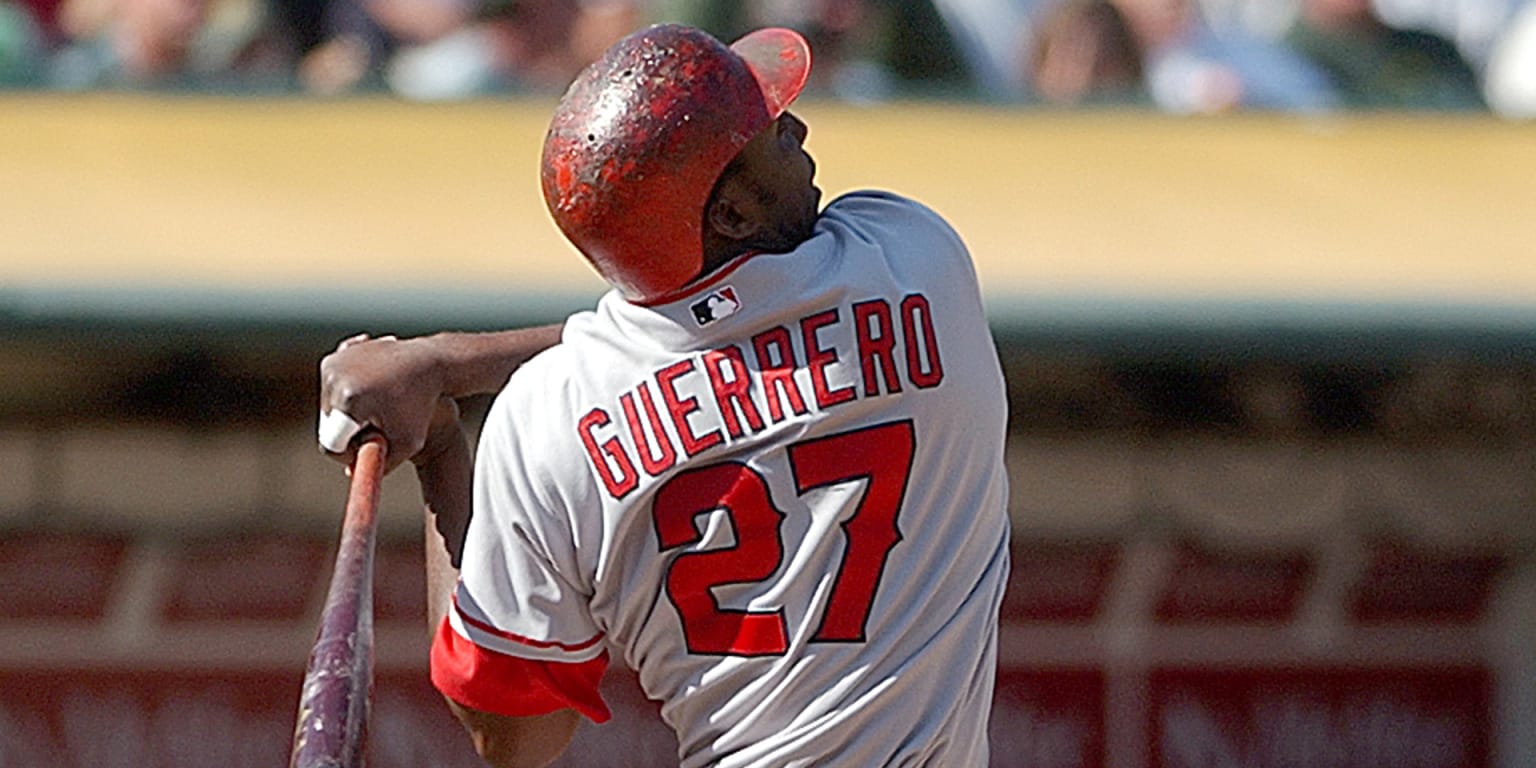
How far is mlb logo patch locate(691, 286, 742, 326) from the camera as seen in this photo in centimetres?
192

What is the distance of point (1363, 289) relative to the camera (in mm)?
4199

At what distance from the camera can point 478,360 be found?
221 centimetres

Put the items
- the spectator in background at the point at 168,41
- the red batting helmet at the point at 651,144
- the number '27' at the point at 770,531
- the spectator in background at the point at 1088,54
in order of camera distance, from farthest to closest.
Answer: the spectator in background at the point at 1088,54 < the spectator in background at the point at 168,41 < the number '27' at the point at 770,531 < the red batting helmet at the point at 651,144

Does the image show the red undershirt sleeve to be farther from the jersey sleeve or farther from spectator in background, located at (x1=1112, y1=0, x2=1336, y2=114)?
spectator in background, located at (x1=1112, y1=0, x2=1336, y2=114)

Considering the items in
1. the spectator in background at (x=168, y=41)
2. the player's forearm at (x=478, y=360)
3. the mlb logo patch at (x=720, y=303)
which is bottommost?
the player's forearm at (x=478, y=360)

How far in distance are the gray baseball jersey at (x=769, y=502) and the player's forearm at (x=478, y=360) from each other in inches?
8.4

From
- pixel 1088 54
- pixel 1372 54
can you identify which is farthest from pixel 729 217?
pixel 1372 54

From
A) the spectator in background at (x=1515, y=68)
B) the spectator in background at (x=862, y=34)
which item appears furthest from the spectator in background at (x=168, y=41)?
the spectator in background at (x=1515, y=68)

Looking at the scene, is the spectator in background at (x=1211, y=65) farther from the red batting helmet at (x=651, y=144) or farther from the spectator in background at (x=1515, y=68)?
the red batting helmet at (x=651, y=144)

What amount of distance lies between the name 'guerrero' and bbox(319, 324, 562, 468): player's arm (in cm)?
30

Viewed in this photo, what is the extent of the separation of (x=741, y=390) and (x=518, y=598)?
0.26m

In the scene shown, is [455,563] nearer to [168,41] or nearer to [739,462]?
[739,462]

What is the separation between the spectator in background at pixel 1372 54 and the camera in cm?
532

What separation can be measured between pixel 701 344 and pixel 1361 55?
3.76m
